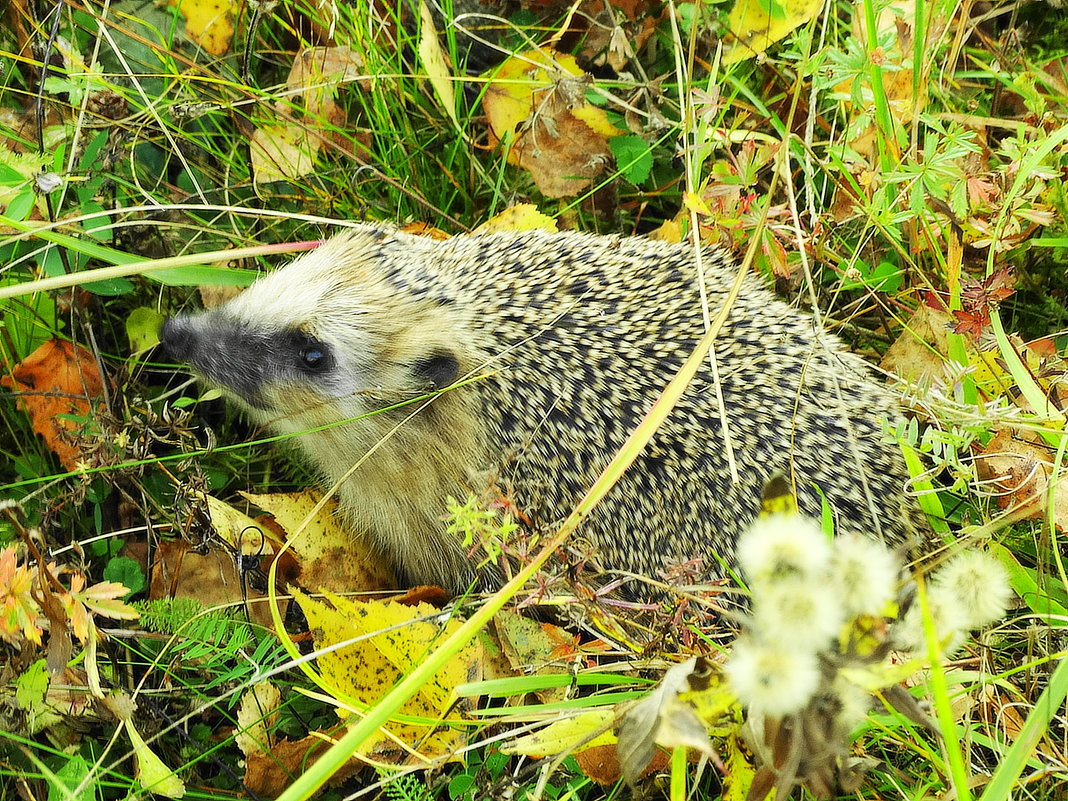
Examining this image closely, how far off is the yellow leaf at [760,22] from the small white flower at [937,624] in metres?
2.62

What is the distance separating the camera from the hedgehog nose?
342 cm

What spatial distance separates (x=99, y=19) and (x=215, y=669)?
94.6 inches

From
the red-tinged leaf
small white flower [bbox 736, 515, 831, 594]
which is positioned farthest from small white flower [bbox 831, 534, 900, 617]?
the red-tinged leaf

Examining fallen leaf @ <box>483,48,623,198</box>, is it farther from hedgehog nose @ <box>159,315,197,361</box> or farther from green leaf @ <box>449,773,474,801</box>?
green leaf @ <box>449,773,474,801</box>

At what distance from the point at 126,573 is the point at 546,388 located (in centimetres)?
153

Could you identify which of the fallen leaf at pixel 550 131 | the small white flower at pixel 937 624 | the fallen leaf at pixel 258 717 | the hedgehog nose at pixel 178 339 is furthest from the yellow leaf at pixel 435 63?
the small white flower at pixel 937 624

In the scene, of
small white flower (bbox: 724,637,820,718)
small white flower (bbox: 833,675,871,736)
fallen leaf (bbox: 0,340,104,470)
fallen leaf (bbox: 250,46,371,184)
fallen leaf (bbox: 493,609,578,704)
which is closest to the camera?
small white flower (bbox: 724,637,820,718)

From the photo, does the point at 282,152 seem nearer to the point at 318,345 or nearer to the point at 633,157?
the point at 318,345

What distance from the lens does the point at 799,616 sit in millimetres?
1332

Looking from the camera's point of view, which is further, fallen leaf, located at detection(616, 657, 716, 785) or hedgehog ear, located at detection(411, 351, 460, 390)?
hedgehog ear, located at detection(411, 351, 460, 390)

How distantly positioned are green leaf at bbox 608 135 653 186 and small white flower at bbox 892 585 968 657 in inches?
95.2

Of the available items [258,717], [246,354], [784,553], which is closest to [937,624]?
[784,553]

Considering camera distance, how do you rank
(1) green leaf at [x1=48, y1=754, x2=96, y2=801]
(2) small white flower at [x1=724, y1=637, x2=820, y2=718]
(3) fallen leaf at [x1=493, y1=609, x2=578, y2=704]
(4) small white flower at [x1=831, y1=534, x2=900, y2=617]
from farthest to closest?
(3) fallen leaf at [x1=493, y1=609, x2=578, y2=704]
(1) green leaf at [x1=48, y1=754, x2=96, y2=801]
(4) small white flower at [x1=831, y1=534, x2=900, y2=617]
(2) small white flower at [x1=724, y1=637, x2=820, y2=718]

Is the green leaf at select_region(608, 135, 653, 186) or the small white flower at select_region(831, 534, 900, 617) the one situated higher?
the green leaf at select_region(608, 135, 653, 186)
